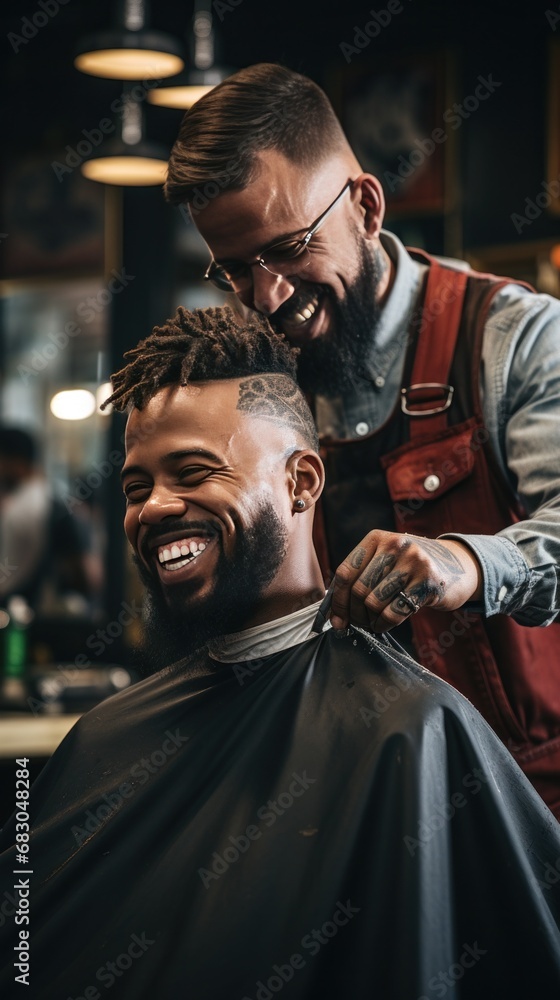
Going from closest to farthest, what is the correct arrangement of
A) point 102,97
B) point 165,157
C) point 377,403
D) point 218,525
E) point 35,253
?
1. point 218,525
2. point 377,403
3. point 165,157
4. point 102,97
5. point 35,253

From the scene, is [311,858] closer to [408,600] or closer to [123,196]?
[408,600]

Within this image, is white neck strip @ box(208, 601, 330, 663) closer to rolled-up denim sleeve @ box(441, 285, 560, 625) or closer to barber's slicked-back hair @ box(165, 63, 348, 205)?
rolled-up denim sleeve @ box(441, 285, 560, 625)

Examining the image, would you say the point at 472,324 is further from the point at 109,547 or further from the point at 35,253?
the point at 35,253

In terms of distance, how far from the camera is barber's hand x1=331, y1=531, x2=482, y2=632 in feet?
4.88

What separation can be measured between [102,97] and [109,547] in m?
2.48

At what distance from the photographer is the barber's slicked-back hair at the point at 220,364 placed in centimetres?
175

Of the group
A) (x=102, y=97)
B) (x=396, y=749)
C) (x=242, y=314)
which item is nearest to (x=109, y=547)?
(x=102, y=97)

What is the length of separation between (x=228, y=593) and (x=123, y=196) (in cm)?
535

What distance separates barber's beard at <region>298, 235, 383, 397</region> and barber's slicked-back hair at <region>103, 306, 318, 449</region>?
0.12 metres

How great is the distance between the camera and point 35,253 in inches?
284

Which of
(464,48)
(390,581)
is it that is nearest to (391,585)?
(390,581)

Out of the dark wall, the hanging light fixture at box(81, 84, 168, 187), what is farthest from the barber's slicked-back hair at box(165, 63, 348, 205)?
the dark wall

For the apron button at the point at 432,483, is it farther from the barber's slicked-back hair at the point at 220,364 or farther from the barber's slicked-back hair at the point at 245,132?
the barber's slicked-back hair at the point at 245,132

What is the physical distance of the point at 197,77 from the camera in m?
4.23
